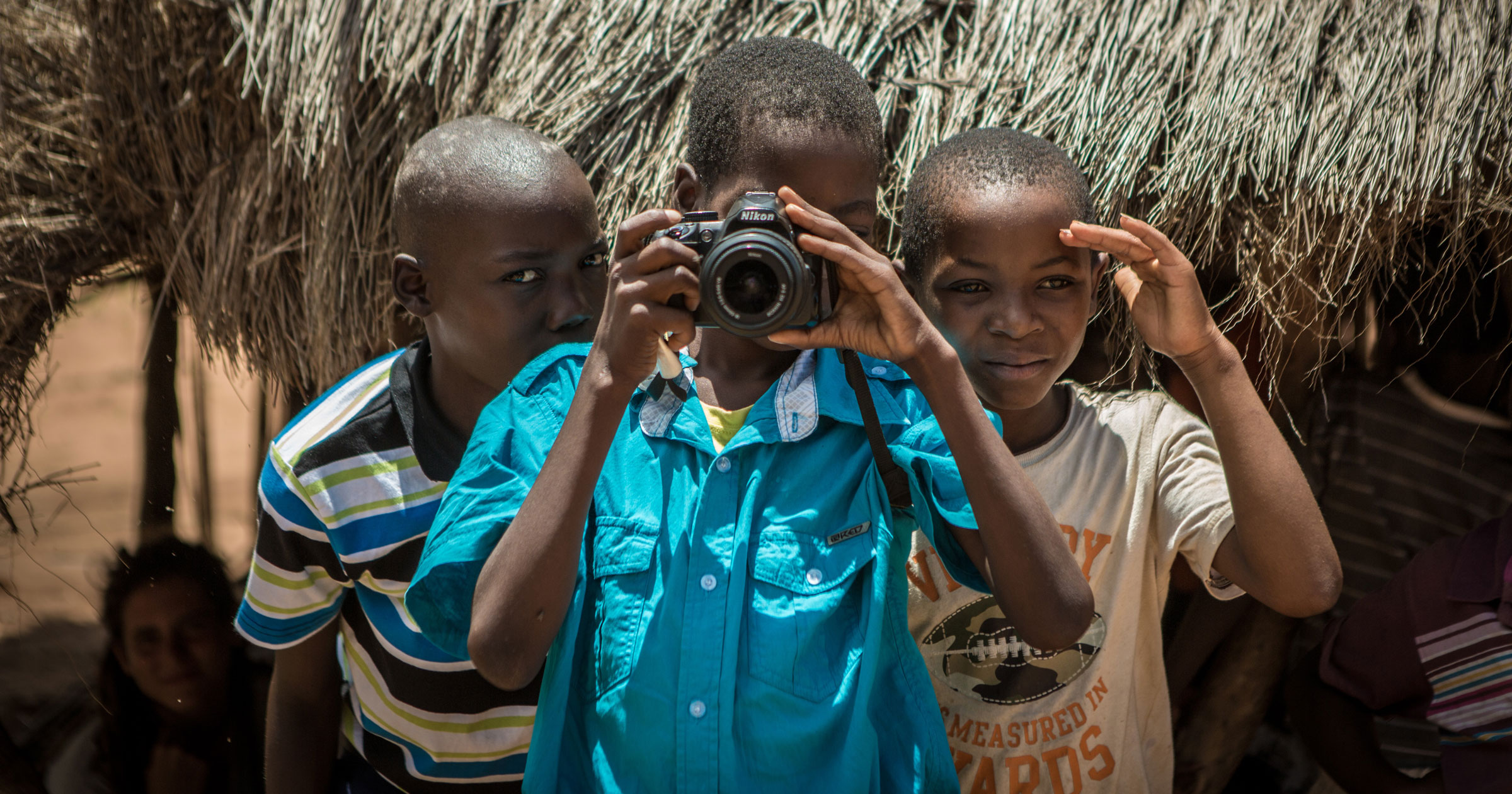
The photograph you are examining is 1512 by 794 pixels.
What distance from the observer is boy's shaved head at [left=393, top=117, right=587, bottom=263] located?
1.65 metres

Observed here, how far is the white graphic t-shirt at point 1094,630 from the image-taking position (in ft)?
5.08

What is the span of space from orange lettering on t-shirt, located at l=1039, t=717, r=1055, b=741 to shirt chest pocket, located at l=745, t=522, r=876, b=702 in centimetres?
50

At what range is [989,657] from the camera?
5.30 feet

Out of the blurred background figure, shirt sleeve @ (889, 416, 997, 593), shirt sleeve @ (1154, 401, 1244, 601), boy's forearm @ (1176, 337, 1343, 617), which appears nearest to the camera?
shirt sleeve @ (889, 416, 997, 593)

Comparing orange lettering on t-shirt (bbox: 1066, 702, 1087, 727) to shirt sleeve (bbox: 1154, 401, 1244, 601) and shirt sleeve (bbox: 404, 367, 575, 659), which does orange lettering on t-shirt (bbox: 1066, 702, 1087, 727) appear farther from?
shirt sleeve (bbox: 404, 367, 575, 659)

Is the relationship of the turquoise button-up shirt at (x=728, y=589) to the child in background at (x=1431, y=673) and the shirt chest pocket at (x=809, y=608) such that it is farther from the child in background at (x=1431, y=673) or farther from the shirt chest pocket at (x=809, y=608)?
the child in background at (x=1431, y=673)

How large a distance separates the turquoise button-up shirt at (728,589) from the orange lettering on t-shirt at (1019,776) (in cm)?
37

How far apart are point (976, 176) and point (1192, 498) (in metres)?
0.59

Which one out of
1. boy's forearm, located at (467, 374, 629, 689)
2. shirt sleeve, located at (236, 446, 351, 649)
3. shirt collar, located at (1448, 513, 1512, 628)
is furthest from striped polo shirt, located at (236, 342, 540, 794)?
shirt collar, located at (1448, 513, 1512, 628)

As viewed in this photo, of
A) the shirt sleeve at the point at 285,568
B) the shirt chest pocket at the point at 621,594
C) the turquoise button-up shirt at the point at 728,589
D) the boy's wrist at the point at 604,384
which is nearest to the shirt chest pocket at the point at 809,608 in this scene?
the turquoise button-up shirt at the point at 728,589

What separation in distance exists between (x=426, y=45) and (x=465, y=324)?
0.87m

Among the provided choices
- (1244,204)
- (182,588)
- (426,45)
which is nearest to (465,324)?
(426,45)

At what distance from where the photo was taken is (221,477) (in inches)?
277

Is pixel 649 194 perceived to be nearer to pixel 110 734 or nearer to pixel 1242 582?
pixel 1242 582
